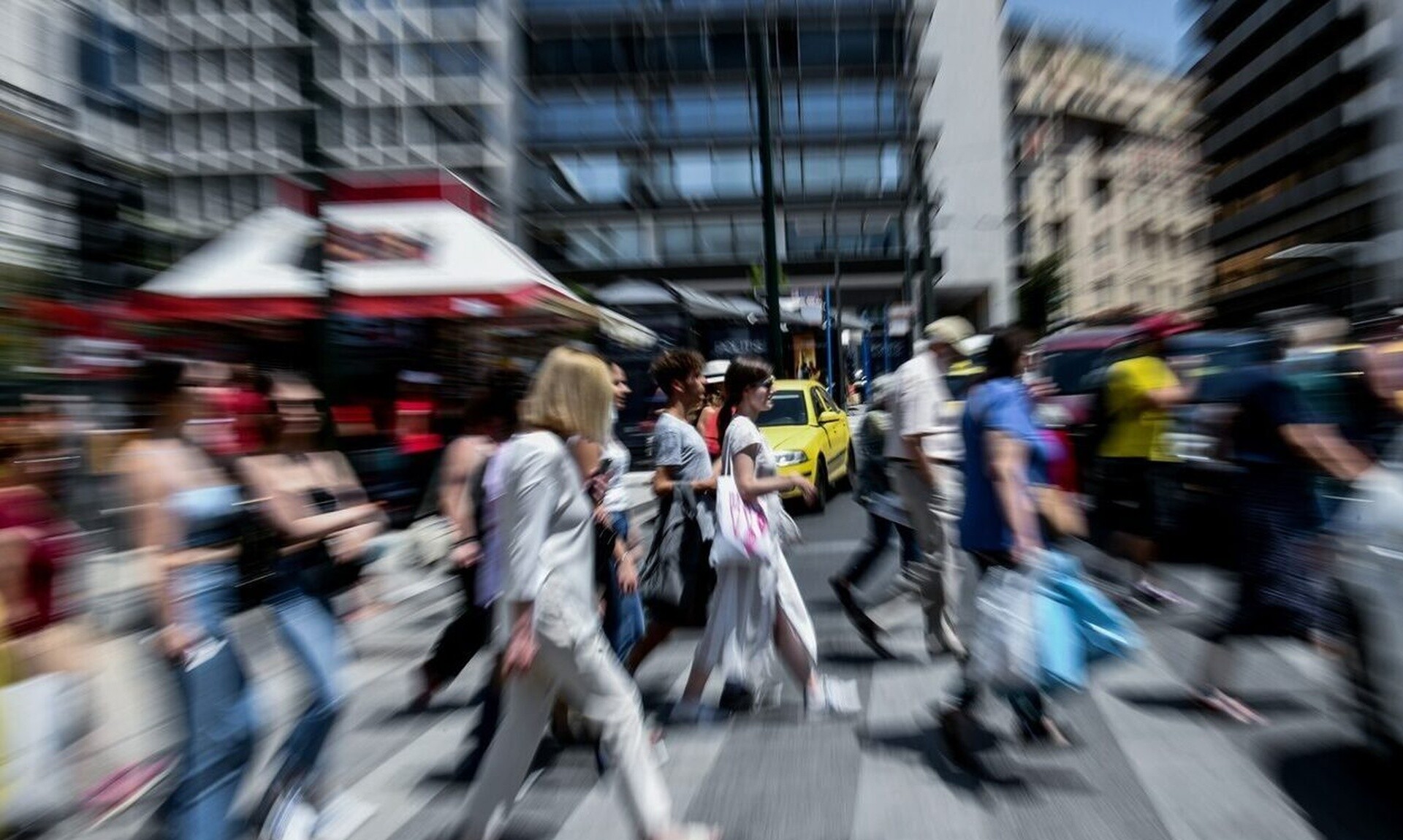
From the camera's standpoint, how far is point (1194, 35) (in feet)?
249

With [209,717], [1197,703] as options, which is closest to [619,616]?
[209,717]

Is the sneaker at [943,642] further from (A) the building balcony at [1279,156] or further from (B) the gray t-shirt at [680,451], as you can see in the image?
(A) the building balcony at [1279,156]

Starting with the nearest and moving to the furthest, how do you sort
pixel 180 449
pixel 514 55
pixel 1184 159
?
pixel 180 449, pixel 514 55, pixel 1184 159

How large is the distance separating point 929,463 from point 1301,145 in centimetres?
6710

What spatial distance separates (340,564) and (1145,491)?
503cm

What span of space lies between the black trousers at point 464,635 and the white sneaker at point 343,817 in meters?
0.75

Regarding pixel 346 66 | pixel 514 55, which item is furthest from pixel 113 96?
pixel 514 55

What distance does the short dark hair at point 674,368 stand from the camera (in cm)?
554

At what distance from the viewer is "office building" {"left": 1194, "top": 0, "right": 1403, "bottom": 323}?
2192 inches

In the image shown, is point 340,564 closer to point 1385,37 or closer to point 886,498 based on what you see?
point 886,498

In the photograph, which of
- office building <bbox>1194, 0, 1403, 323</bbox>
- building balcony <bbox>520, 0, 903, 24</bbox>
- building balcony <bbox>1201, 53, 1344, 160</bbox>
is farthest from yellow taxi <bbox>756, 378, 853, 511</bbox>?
building balcony <bbox>1201, 53, 1344, 160</bbox>

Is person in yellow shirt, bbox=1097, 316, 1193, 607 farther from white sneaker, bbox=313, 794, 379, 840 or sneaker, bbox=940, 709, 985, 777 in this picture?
white sneaker, bbox=313, 794, 379, 840

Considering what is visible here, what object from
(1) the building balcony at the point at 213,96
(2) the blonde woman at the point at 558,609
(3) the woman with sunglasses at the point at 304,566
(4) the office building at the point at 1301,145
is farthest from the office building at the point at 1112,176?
(2) the blonde woman at the point at 558,609

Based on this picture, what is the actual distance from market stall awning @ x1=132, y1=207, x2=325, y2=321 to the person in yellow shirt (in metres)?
7.90
